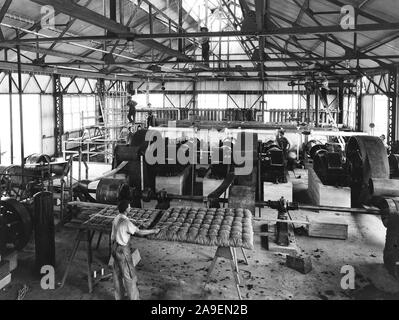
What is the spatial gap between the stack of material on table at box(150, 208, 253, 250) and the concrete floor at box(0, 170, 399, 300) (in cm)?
104

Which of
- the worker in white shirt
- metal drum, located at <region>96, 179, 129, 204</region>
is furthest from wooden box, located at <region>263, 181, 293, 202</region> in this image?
the worker in white shirt

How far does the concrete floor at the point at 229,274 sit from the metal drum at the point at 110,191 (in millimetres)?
1050

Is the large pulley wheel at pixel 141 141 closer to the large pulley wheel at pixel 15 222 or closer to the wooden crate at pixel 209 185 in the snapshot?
the wooden crate at pixel 209 185

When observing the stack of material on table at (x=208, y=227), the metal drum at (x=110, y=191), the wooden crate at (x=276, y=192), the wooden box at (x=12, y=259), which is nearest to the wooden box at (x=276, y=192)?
the wooden crate at (x=276, y=192)

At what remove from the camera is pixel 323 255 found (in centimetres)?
752

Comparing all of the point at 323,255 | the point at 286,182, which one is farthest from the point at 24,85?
the point at 323,255

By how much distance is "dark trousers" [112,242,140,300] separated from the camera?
5.39 meters

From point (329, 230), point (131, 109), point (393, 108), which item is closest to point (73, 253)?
point (329, 230)

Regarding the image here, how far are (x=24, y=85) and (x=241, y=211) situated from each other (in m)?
16.5

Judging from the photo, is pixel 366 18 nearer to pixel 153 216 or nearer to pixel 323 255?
pixel 323 255

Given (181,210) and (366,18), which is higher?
(366,18)

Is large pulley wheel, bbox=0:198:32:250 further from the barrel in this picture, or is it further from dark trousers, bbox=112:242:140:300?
the barrel

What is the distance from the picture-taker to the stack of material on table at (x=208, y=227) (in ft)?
17.8

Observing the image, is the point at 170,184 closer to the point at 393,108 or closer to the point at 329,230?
the point at 329,230
